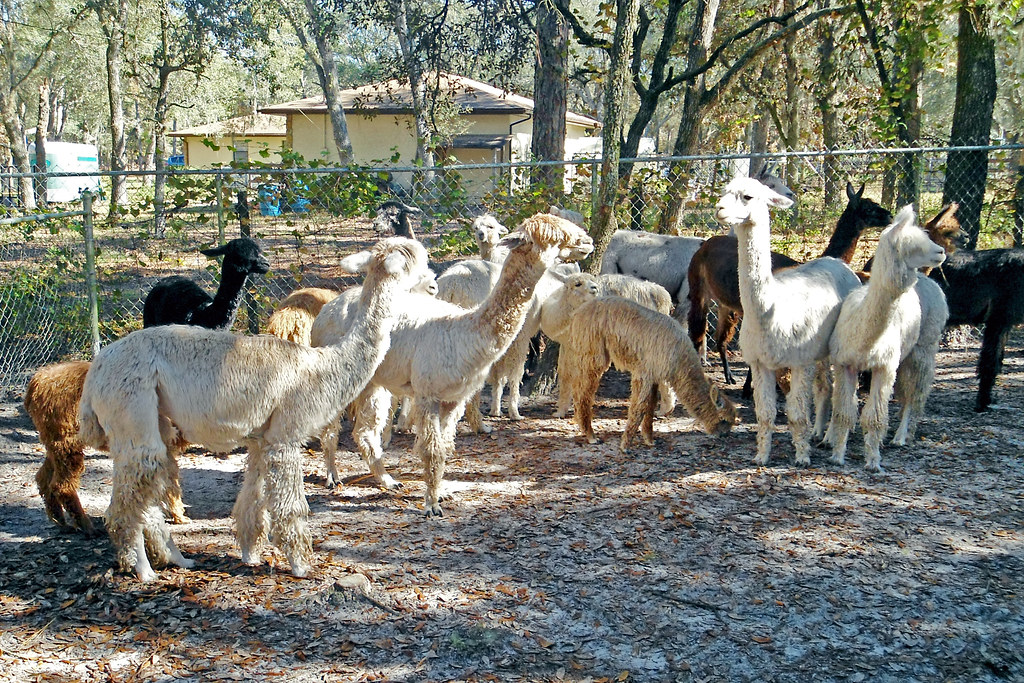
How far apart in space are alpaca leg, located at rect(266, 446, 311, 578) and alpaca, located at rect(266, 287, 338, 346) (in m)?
1.88

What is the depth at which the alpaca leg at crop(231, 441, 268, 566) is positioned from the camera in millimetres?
4281

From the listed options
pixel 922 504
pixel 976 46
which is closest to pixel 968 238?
pixel 976 46

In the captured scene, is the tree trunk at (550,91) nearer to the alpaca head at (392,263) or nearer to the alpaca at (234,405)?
the alpaca head at (392,263)

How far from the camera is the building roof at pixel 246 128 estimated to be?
38125 millimetres

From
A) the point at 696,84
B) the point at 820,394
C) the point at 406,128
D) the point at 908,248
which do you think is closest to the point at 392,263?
the point at 908,248

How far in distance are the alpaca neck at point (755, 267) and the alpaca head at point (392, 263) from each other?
2313 mm

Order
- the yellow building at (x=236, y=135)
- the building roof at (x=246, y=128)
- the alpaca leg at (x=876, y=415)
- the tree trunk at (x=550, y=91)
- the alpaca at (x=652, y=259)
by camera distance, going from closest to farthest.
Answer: the alpaca leg at (x=876, y=415) < the alpaca at (x=652, y=259) < the tree trunk at (x=550, y=91) < the building roof at (x=246, y=128) < the yellow building at (x=236, y=135)

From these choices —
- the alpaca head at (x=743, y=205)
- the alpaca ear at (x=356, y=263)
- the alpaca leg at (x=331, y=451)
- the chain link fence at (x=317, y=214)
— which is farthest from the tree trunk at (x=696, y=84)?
the alpaca ear at (x=356, y=263)

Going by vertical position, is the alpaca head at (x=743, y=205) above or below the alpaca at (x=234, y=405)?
above

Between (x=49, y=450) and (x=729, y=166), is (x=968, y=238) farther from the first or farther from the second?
(x=49, y=450)

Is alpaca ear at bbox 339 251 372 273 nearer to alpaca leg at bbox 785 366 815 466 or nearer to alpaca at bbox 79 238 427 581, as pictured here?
alpaca at bbox 79 238 427 581

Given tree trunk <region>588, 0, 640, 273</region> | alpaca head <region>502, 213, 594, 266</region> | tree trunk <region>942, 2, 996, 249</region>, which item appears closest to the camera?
alpaca head <region>502, 213, 594, 266</region>

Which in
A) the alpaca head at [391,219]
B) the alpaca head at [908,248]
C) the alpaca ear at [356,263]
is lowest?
the alpaca ear at [356,263]

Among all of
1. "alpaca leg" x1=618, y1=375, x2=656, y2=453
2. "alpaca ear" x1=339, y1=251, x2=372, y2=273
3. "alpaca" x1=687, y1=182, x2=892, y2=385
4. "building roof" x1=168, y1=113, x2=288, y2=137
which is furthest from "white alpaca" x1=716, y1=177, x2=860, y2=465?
"building roof" x1=168, y1=113, x2=288, y2=137
